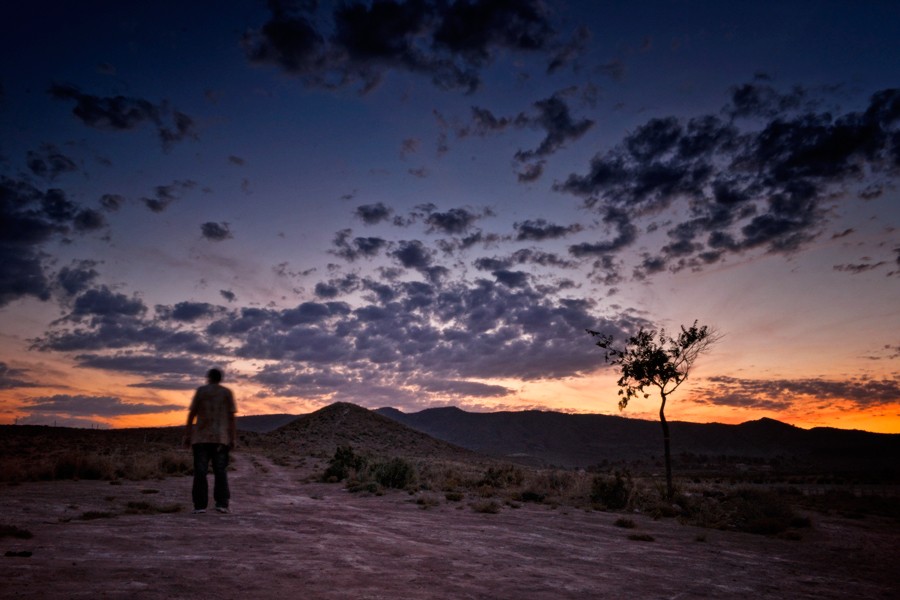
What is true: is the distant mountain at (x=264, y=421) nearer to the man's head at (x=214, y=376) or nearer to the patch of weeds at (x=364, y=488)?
the patch of weeds at (x=364, y=488)

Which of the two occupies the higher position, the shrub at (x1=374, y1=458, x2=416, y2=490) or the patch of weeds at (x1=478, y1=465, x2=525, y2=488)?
the shrub at (x1=374, y1=458, x2=416, y2=490)

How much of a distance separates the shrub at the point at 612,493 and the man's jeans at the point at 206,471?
1272cm

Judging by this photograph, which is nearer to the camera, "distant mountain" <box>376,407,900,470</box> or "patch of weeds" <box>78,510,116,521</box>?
"patch of weeds" <box>78,510,116,521</box>

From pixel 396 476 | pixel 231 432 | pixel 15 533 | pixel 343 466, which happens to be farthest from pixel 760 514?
pixel 15 533

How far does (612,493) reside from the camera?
18.7 meters

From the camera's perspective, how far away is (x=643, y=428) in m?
131

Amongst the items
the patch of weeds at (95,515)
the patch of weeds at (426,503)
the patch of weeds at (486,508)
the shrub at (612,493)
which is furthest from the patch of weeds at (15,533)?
the shrub at (612,493)

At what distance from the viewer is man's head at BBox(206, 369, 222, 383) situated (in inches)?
418

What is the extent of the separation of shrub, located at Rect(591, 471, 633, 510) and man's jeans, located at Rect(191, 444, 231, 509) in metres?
12.7

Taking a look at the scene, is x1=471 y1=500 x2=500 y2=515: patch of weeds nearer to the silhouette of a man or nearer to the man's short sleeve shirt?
the silhouette of a man

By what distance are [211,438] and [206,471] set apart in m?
0.61

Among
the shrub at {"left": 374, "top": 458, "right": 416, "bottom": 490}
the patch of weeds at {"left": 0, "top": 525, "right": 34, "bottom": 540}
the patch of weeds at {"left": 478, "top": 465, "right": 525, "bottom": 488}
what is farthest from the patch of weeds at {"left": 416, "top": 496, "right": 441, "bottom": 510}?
the patch of weeds at {"left": 0, "top": 525, "right": 34, "bottom": 540}

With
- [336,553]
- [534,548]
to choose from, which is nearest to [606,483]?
[534,548]

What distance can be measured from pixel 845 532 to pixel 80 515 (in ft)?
60.5
